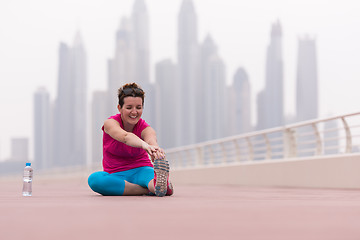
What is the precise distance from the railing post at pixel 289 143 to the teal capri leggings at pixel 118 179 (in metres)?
6.83

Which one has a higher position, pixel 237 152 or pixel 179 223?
pixel 237 152

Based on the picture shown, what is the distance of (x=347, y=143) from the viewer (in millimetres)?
10703

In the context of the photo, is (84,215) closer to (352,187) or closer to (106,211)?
(106,211)

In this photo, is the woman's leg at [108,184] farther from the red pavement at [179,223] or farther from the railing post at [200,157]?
the railing post at [200,157]

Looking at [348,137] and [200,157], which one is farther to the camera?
[200,157]

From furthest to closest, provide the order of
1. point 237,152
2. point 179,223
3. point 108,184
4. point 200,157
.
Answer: point 200,157 < point 237,152 < point 108,184 < point 179,223

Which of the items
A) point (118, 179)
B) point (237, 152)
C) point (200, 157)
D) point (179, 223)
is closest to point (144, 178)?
point (118, 179)

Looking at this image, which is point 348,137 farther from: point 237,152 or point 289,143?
point 237,152

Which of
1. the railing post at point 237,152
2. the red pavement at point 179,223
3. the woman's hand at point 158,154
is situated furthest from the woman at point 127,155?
the railing post at point 237,152

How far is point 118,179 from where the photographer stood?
636 cm

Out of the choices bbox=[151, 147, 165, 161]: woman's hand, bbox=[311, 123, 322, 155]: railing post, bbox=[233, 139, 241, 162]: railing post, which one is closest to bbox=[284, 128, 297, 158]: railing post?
bbox=[311, 123, 322, 155]: railing post

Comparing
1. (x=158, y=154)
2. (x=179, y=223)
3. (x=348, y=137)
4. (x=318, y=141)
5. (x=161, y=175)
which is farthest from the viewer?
(x=318, y=141)

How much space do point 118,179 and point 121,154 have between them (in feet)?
0.85

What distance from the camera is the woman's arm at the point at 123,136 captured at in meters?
5.65
